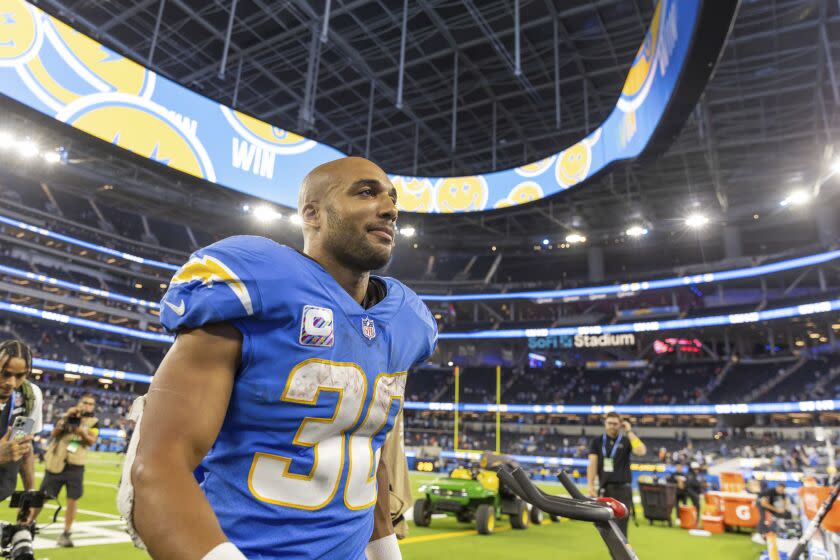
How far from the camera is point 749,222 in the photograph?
111 feet

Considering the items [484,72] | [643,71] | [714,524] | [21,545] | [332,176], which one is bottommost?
[714,524]

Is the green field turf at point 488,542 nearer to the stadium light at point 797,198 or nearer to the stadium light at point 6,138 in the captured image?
the stadium light at point 6,138

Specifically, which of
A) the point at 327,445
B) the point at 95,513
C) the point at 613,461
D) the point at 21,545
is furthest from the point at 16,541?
the point at 95,513

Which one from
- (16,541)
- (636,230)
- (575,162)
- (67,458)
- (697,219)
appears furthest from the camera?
(636,230)

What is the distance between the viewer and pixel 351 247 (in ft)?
5.21

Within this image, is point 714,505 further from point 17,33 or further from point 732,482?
point 17,33

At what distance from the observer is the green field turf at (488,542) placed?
6668 millimetres

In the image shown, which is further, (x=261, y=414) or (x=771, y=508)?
(x=771, y=508)

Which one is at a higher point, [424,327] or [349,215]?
[349,215]

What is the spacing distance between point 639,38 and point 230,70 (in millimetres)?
16948

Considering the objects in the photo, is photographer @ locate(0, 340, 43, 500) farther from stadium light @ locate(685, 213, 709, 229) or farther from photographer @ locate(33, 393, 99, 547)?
stadium light @ locate(685, 213, 709, 229)

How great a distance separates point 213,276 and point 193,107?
10.5 metres

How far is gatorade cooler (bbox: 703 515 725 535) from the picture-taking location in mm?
11859

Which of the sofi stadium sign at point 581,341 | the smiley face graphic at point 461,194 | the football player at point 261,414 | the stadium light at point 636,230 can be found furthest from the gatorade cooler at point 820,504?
the sofi stadium sign at point 581,341
